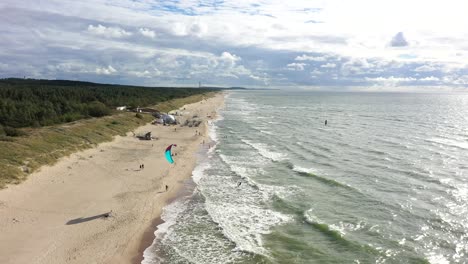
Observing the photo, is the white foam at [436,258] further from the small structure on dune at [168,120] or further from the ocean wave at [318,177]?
the small structure on dune at [168,120]

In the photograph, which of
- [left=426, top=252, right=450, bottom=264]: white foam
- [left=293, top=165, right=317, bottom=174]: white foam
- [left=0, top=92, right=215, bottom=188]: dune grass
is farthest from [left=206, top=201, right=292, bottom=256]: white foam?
[left=0, top=92, right=215, bottom=188]: dune grass

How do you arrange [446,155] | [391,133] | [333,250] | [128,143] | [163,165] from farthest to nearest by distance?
[391,133]
[128,143]
[446,155]
[163,165]
[333,250]

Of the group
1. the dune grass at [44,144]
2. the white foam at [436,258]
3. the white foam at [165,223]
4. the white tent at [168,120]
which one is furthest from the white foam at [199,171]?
the white tent at [168,120]

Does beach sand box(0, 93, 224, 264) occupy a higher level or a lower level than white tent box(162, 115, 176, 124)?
lower

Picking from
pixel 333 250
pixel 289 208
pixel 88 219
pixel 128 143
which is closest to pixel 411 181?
pixel 289 208

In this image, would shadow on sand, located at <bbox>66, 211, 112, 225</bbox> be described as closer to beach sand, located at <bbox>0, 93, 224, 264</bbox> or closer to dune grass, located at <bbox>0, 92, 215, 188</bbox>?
beach sand, located at <bbox>0, 93, 224, 264</bbox>

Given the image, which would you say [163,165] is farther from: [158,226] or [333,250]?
[333,250]
